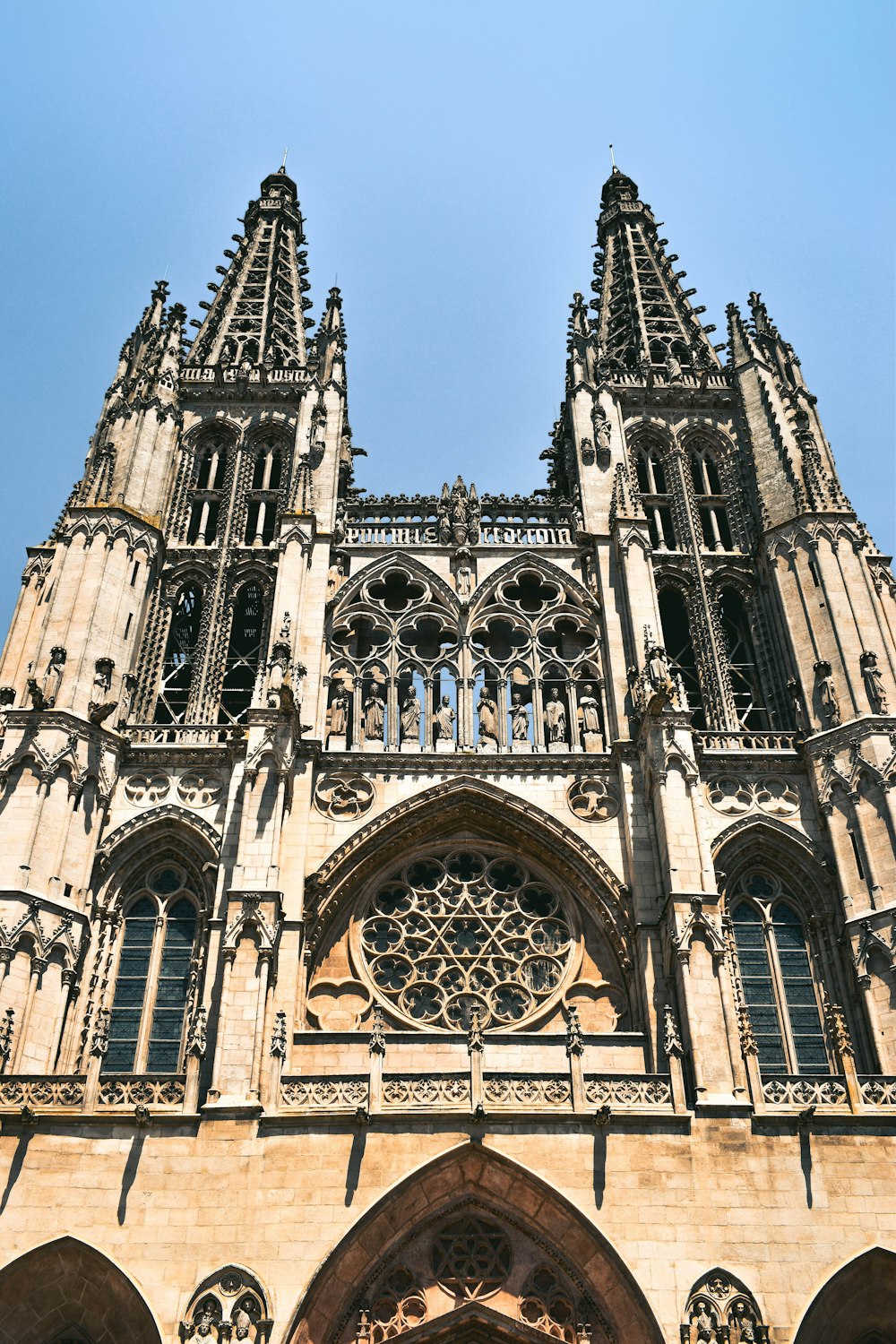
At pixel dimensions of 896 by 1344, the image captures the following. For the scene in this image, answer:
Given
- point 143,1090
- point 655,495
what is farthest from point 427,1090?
point 655,495

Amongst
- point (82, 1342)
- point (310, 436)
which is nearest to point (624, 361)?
point (310, 436)

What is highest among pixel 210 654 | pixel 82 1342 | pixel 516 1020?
pixel 210 654

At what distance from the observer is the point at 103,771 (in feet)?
71.4

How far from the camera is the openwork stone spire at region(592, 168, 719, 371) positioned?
3281 cm

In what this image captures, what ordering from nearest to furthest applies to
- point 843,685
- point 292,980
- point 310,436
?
point 292,980 < point 843,685 < point 310,436

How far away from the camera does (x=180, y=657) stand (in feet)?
88.5

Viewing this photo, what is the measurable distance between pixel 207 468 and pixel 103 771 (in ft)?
32.0

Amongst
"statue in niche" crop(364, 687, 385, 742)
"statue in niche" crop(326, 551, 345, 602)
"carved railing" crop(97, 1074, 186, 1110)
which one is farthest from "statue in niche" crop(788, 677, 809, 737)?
"carved railing" crop(97, 1074, 186, 1110)

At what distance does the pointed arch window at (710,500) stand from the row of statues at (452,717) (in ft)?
18.7

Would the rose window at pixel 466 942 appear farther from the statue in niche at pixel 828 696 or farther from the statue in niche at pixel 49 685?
the statue in niche at pixel 49 685

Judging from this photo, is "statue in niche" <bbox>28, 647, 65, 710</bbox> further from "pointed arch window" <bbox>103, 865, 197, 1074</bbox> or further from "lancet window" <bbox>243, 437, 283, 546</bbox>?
"lancet window" <bbox>243, 437, 283, 546</bbox>

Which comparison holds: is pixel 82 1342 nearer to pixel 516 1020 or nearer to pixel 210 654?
pixel 516 1020

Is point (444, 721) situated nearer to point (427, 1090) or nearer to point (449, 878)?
point (449, 878)

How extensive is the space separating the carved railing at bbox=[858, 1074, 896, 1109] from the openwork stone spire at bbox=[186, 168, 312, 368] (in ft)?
67.8
